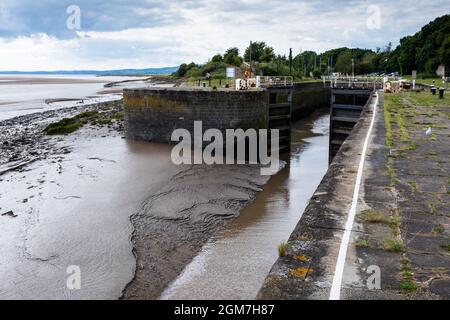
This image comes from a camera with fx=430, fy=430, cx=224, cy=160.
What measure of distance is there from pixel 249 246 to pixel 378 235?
3.95 m

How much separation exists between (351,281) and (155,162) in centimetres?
1187

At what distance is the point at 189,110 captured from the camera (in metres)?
17.1

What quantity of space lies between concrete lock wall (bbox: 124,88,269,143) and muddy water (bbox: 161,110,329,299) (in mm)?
3006

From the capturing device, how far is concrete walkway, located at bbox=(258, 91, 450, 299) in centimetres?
357

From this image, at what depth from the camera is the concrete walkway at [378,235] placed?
357cm

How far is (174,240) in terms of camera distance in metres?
8.41

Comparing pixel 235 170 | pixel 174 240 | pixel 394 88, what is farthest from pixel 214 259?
pixel 394 88

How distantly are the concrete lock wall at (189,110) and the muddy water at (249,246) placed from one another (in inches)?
118

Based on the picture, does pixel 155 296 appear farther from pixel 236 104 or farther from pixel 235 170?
pixel 236 104

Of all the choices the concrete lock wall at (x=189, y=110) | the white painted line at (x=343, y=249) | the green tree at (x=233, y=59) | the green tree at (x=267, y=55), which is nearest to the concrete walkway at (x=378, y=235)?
the white painted line at (x=343, y=249)

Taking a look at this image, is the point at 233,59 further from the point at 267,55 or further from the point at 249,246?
the point at 249,246

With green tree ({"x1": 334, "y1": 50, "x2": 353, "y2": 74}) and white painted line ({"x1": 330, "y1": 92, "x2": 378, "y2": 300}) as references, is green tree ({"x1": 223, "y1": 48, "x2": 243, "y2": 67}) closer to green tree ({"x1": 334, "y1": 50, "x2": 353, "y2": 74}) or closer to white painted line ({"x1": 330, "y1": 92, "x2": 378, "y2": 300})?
green tree ({"x1": 334, "y1": 50, "x2": 353, "y2": 74})

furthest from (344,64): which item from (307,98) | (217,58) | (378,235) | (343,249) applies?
(343,249)

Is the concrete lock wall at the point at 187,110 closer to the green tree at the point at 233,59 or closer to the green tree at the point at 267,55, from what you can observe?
the green tree at the point at 233,59
